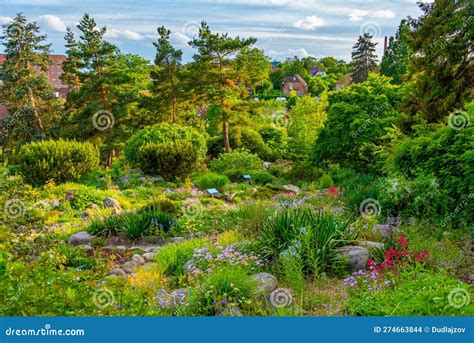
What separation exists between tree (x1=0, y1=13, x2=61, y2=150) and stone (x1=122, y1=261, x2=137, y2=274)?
23.6 metres

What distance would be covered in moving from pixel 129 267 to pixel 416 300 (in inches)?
162

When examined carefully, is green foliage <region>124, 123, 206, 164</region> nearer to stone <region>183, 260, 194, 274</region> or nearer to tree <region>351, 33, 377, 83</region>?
stone <region>183, 260, 194, 274</region>

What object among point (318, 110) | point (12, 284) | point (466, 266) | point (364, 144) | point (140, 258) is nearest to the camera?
point (12, 284)

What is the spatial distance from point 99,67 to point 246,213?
70.1ft

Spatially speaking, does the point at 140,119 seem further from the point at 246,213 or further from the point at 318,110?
the point at 246,213

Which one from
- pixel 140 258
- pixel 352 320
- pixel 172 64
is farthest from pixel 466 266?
pixel 172 64

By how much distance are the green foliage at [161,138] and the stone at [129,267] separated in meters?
10.1

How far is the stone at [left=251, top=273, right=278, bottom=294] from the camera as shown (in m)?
5.29

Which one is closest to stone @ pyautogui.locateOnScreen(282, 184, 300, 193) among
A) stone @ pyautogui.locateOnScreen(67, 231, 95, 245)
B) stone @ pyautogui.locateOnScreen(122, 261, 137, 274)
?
stone @ pyautogui.locateOnScreen(67, 231, 95, 245)

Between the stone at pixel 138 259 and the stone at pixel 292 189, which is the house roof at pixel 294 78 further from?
the stone at pixel 138 259

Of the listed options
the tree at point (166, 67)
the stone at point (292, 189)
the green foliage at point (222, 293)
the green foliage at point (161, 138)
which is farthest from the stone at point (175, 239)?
the tree at point (166, 67)

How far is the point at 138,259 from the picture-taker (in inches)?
284

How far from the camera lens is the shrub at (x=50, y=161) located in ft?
44.3

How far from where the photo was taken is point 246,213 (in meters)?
8.55
